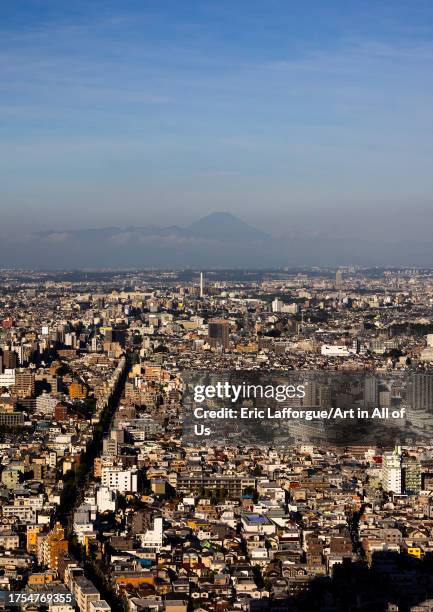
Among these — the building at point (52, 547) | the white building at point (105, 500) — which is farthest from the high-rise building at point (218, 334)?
the building at point (52, 547)

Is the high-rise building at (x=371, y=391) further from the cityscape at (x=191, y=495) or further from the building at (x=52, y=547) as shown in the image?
the building at (x=52, y=547)

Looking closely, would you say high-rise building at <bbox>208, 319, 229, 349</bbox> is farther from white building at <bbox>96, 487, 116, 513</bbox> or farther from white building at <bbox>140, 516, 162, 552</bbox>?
white building at <bbox>140, 516, 162, 552</bbox>

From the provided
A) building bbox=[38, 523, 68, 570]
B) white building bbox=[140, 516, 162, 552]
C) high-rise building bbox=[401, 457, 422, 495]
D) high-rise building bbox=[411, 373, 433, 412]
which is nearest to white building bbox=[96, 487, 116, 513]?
white building bbox=[140, 516, 162, 552]

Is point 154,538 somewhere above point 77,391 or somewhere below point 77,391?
below

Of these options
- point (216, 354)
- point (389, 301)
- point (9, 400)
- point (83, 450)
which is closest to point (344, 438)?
point (83, 450)

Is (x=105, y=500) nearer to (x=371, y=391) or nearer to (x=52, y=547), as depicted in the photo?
(x=52, y=547)

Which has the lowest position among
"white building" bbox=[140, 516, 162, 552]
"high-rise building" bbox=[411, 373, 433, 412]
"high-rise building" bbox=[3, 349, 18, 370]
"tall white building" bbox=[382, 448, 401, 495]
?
"white building" bbox=[140, 516, 162, 552]

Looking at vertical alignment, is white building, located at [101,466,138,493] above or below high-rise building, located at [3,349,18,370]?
below

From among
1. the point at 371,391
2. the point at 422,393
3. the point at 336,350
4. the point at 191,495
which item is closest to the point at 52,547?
the point at 191,495
